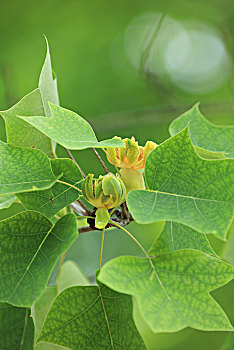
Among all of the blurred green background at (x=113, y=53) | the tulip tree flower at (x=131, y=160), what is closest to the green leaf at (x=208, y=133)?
the tulip tree flower at (x=131, y=160)

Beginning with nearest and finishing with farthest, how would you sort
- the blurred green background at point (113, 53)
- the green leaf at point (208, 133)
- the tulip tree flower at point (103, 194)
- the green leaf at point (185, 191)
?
1. the green leaf at point (185, 191)
2. the tulip tree flower at point (103, 194)
3. the green leaf at point (208, 133)
4. the blurred green background at point (113, 53)

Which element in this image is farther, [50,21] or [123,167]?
[50,21]

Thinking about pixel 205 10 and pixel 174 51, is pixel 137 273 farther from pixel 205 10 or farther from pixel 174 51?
pixel 174 51

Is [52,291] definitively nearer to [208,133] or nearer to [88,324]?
[88,324]

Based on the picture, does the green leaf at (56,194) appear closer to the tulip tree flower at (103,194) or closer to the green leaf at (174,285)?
the tulip tree flower at (103,194)

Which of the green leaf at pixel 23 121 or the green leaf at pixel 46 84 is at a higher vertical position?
the green leaf at pixel 46 84

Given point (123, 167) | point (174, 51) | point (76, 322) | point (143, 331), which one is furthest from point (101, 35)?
point (76, 322)

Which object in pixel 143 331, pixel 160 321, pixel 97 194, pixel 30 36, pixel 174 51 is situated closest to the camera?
pixel 160 321
